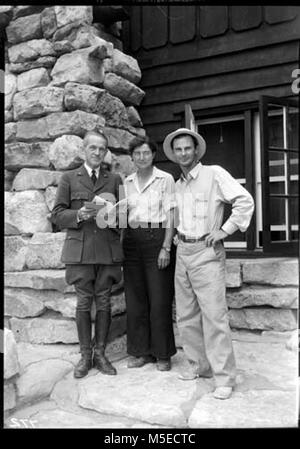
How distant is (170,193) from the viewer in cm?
349

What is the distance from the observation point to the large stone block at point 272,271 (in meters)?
4.10

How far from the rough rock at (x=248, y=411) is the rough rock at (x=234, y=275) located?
1.37 metres

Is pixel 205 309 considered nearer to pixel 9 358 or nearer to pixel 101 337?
pixel 101 337

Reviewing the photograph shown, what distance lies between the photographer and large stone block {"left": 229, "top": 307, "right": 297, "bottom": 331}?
4.15 meters

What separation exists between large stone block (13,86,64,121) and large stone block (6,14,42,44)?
57cm

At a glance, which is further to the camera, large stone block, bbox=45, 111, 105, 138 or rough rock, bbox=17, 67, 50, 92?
rough rock, bbox=17, 67, 50, 92

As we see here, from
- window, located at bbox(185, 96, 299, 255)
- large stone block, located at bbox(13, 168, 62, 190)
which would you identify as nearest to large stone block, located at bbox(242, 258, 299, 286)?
window, located at bbox(185, 96, 299, 255)

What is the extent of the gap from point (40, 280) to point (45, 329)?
41 cm

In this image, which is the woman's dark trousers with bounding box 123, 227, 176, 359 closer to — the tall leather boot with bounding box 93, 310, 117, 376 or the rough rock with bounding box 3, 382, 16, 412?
the tall leather boot with bounding box 93, 310, 117, 376

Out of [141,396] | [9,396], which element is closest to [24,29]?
[9,396]

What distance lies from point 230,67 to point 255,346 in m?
2.69

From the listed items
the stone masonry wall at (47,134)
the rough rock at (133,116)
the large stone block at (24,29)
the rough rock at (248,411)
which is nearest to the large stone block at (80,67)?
the stone masonry wall at (47,134)

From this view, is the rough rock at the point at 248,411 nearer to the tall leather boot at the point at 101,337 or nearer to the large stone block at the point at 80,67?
the tall leather boot at the point at 101,337

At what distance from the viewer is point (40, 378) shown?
10.6 feet
